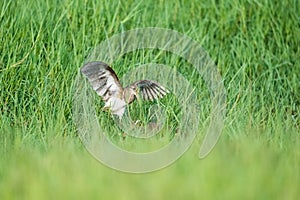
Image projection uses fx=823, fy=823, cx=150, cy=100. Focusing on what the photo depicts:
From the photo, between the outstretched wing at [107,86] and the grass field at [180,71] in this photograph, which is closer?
the grass field at [180,71]

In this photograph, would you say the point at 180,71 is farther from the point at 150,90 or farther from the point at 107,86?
the point at 107,86

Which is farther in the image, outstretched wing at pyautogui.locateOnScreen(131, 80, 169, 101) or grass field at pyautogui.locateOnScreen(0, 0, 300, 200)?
outstretched wing at pyautogui.locateOnScreen(131, 80, 169, 101)

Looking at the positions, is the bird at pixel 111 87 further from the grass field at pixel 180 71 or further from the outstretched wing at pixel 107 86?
the grass field at pixel 180 71

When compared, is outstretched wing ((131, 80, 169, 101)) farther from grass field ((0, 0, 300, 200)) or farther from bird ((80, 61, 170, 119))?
grass field ((0, 0, 300, 200))

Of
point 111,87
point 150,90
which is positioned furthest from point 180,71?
point 111,87

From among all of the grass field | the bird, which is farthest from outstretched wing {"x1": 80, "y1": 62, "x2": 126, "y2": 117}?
the grass field

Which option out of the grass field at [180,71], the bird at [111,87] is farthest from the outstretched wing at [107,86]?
the grass field at [180,71]

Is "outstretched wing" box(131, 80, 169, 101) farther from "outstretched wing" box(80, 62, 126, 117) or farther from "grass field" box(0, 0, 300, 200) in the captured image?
"grass field" box(0, 0, 300, 200)
